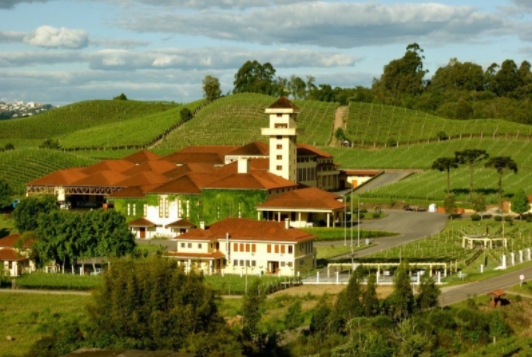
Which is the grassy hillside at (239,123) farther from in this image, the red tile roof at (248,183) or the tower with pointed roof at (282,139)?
the red tile roof at (248,183)

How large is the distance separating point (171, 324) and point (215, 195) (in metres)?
46.0

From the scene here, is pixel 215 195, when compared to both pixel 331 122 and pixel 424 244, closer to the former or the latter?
pixel 424 244

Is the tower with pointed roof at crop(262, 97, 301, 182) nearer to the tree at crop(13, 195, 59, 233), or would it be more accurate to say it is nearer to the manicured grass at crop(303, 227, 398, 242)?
the manicured grass at crop(303, 227, 398, 242)

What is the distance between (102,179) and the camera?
102375 mm

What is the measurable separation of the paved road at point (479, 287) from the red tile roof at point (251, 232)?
13.3 meters

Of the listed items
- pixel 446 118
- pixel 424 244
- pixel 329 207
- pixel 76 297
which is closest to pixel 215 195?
pixel 329 207

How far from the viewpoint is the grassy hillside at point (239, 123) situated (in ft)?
495

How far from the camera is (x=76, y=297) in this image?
2347 inches

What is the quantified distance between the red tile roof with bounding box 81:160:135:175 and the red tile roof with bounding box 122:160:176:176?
2.79 m

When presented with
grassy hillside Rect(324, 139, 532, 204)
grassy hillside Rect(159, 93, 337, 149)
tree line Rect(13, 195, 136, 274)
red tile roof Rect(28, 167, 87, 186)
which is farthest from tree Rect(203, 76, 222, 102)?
tree line Rect(13, 195, 136, 274)

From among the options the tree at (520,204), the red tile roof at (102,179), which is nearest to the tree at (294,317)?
the tree at (520,204)

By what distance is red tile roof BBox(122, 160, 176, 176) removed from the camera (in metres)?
108

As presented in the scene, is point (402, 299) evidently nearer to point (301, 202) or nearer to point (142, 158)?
point (301, 202)

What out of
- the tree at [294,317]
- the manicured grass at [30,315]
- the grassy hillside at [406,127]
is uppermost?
the grassy hillside at [406,127]
